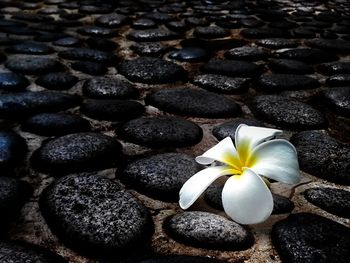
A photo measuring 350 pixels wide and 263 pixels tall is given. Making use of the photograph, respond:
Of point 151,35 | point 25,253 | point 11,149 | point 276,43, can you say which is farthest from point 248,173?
point 151,35

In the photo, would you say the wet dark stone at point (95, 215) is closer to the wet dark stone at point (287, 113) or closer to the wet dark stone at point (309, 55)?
the wet dark stone at point (287, 113)

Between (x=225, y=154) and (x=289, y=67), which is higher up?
(x=225, y=154)

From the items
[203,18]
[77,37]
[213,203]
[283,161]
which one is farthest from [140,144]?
[203,18]

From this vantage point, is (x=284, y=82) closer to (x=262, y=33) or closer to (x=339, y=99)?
(x=339, y=99)

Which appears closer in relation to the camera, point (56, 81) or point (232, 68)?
point (56, 81)

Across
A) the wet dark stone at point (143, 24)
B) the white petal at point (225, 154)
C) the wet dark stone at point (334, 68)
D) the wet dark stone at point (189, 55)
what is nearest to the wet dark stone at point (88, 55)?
the wet dark stone at point (189, 55)

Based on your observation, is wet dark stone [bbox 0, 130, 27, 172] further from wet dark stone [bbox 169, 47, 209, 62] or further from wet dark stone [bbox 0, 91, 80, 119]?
wet dark stone [bbox 169, 47, 209, 62]
